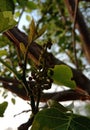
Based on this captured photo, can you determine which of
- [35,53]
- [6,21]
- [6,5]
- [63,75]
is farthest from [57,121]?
[35,53]

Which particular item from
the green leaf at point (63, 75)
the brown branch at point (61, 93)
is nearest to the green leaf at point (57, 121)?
the green leaf at point (63, 75)

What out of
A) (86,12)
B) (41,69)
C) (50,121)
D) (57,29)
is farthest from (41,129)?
(86,12)

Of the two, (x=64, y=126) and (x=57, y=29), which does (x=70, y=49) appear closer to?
(x=57, y=29)

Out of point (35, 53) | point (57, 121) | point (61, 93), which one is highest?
point (57, 121)

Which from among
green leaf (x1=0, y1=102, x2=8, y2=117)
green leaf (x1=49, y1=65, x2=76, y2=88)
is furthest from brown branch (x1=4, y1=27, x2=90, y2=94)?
green leaf (x1=0, y1=102, x2=8, y2=117)

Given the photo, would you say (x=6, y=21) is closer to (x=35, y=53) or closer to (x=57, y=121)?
(x=57, y=121)

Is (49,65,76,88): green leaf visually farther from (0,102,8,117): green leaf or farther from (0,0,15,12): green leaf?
(0,0,15,12): green leaf

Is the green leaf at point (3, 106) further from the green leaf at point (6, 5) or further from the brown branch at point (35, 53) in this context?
the green leaf at point (6, 5)
